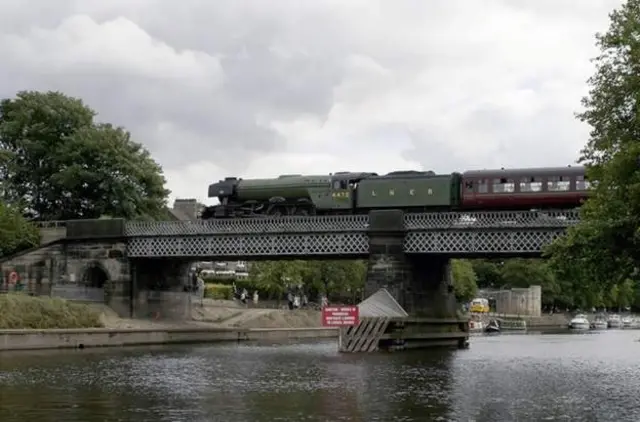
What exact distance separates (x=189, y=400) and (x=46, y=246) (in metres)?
49.3

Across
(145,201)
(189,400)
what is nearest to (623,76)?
(189,400)

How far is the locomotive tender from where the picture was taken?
6116cm

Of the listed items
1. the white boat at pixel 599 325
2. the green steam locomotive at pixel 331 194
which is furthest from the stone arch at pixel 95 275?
the white boat at pixel 599 325

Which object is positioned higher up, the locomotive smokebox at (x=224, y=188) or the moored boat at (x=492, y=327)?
the locomotive smokebox at (x=224, y=188)

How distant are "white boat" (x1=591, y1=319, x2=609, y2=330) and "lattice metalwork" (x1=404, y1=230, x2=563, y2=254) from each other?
314 ft

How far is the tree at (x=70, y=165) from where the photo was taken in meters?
83.6

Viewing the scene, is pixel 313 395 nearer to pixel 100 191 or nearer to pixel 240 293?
pixel 100 191

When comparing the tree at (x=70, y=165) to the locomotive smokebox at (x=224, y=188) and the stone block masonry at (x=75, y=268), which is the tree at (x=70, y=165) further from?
the locomotive smokebox at (x=224, y=188)

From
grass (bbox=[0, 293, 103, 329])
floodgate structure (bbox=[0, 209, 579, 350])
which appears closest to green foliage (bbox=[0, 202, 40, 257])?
floodgate structure (bbox=[0, 209, 579, 350])

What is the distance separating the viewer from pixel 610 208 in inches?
1272

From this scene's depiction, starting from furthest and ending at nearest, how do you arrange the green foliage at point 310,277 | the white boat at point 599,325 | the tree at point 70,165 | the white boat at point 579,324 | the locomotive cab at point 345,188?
the white boat at point 599,325 < the white boat at point 579,324 < the green foliage at point 310,277 < the tree at point 70,165 < the locomotive cab at point 345,188

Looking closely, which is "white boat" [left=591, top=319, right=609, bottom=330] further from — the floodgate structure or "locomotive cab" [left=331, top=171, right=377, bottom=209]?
"locomotive cab" [left=331, top=171, right=377, bottom=209]

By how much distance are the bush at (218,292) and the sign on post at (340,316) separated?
48.7m

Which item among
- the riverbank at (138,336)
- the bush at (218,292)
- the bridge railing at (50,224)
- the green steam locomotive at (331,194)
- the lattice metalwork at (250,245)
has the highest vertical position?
the green steam locomotive at (331,194)
